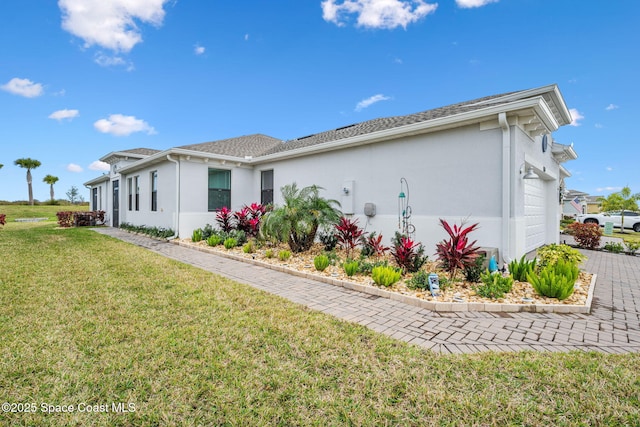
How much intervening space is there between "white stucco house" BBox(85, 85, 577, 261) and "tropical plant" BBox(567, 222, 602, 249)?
174 cm

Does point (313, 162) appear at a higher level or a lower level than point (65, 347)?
higher

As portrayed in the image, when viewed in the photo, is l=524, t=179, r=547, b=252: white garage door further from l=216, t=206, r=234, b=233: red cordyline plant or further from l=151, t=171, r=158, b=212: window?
l=151, t=171, r=158, b=212: window

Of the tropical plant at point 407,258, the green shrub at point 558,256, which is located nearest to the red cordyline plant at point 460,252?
the tropical plant at point 407,258

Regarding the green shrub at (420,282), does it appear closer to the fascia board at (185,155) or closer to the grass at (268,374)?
the grass at (268,374)

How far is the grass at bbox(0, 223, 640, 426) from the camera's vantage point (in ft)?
6.45

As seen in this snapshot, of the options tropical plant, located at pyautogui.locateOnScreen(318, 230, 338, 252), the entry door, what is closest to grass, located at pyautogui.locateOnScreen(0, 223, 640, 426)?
tropical plant, located at pyautogui.locateOnScreen(318, 230, 338, 252)

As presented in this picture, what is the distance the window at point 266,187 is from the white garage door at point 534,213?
8381mm

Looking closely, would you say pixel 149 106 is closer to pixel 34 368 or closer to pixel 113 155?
pixel 113 155

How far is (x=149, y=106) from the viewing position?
1491 centimetres

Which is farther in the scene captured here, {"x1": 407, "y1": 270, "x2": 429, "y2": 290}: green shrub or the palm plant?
the palm plant

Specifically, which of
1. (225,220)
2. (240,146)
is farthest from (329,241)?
(240,146)

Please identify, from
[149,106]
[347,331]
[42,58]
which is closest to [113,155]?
[149,106]

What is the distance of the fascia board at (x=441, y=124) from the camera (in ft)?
18.1

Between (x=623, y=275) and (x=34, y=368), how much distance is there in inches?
403
